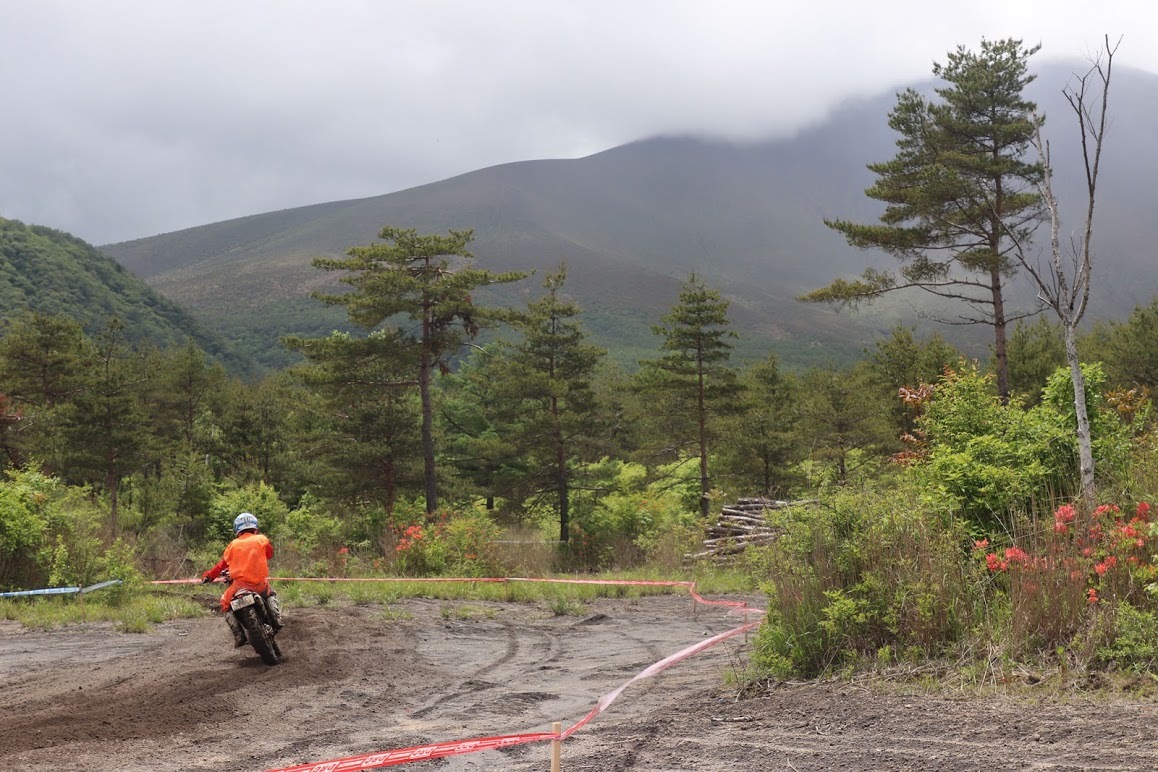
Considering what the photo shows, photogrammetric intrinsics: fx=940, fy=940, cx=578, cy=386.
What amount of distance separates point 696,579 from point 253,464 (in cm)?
2488

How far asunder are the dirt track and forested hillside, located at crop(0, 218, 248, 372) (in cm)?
10457

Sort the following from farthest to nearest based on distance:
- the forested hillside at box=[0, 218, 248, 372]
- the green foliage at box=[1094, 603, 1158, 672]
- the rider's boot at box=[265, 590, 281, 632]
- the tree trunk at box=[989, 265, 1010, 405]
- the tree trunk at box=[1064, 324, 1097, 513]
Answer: the forested hillside at box=[0, 218, 248, 372]
the tree trunk at box=[989, 265, 1010, 405]
the rider's boot at box=[265, 590, 281, 632]
the tree trunk at box=[1064, 324, 1097, 513]
the green foliage at box=[1094, 603, 1158, 672]

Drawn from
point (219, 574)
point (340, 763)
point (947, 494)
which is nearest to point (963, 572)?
point (947, 494)

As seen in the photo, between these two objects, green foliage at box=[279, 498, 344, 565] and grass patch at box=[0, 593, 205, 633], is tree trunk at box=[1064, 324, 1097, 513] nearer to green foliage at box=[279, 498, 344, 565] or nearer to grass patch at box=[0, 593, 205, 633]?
grass patch at box=[0, 593, 205, 633]

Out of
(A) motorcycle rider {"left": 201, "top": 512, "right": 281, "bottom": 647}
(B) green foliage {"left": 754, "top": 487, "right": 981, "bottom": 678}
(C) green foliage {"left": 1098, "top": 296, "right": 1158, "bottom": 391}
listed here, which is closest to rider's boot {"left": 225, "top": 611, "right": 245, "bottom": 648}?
(A) motorcycle rider {"left": 201, "top": 512, "right": 281, "bottom": 647}

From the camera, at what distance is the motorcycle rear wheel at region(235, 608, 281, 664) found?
376 inches

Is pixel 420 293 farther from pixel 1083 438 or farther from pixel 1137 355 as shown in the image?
pixel 1137 355

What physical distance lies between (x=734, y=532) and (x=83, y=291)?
121 metres

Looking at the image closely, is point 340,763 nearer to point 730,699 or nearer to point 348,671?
point 730,699

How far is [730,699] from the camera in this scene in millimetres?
7324

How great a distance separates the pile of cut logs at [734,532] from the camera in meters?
20.6

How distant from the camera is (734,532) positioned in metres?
22.2

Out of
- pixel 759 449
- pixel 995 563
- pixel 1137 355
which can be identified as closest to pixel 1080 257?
pixel 995 563

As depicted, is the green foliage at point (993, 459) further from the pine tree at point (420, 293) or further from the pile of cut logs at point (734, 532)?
the pine tree at point (420, 293)
